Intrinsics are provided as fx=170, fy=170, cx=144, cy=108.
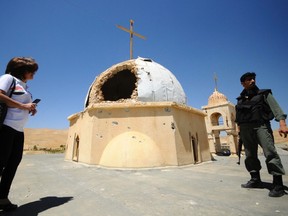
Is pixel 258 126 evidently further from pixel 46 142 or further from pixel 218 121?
pixel 46 142

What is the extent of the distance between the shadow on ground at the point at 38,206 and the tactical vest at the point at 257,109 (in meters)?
3.65

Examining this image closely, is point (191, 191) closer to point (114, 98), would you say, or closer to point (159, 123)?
point (159, 123)

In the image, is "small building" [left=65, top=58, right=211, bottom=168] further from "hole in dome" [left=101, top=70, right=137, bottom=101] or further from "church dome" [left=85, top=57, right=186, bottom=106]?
"hole in dome" [left=101, top=70, right=137, bottom=101]

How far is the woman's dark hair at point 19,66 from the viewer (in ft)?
8.68

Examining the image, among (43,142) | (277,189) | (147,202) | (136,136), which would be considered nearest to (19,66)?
(147,202)

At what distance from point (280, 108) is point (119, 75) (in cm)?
1041

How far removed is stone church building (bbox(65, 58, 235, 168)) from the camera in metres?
7.07

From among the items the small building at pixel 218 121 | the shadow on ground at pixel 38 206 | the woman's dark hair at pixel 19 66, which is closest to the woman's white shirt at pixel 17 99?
the woman's dark hair at pixel 19 66

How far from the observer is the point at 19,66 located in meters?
2.65

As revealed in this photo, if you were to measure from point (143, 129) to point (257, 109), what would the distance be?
483 centimetres

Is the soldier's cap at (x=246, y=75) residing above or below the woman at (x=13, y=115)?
above

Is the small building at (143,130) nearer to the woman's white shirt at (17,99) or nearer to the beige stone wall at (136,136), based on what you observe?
the beige stone wall at (136,136)

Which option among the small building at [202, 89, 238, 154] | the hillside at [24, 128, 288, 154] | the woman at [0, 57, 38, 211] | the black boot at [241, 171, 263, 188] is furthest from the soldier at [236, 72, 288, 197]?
the hillside at [24, 128, 288, 154]

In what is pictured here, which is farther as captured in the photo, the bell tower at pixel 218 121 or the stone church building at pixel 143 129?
the bell tower at pixel 218 121
